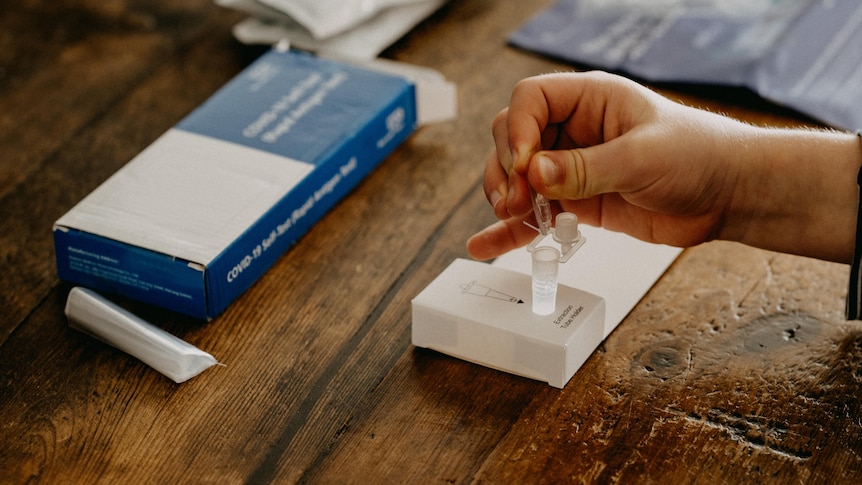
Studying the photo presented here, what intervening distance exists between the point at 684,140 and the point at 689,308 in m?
0.14

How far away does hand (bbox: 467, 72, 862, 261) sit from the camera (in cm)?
68

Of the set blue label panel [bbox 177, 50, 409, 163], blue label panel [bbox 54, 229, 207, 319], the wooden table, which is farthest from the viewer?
blue label panel [bbox 177, 50, 409, 163]

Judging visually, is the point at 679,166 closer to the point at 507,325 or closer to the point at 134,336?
the point at 507,325

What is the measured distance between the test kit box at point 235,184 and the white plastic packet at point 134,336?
3 centimetres

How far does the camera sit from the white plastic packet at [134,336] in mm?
700

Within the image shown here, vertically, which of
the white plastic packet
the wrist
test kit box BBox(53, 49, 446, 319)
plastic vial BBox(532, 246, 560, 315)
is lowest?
the white plastic packet

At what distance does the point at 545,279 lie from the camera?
687 millimetres

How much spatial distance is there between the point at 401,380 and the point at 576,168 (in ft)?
0.63

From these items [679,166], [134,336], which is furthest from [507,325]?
[134,336]

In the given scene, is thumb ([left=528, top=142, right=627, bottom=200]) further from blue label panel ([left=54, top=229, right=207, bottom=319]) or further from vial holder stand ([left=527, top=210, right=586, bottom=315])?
blue label panel ([left=54, top=229, right=207, bottom=319])

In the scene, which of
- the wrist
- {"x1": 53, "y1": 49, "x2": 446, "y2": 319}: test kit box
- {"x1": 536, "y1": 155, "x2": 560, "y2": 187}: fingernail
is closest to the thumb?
{"x1": 536, "y1": 155, "x2": 560, "y2": 187}: fingernail

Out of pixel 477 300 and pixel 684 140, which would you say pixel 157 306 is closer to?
pixel 477 300

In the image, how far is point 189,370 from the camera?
27.5 inches

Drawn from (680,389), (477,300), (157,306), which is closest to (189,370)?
(157,306)
